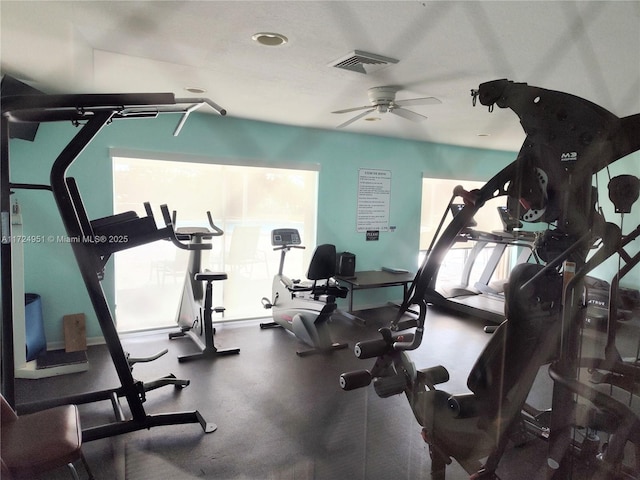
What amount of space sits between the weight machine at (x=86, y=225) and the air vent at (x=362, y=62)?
1010 mm

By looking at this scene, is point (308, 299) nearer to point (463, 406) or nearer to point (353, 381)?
point (353, 381)

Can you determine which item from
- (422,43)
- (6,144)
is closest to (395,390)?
(422,43)

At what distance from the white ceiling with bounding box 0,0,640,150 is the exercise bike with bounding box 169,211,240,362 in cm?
119

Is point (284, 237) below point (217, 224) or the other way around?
below

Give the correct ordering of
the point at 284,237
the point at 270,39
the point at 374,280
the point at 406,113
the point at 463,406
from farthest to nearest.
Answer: the point at 374,280 → the point at 284,237 → the point at 406,113 → the point at 270,39 → the point at 463,406

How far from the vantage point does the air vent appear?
2.21 m

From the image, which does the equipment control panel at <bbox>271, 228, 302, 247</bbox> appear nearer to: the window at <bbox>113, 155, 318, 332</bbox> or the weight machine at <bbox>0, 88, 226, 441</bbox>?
the window at <bbox>113, 155, 318, 332</bbox>

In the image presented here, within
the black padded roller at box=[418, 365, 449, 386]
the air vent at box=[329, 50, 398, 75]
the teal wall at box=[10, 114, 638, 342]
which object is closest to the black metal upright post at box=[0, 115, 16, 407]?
the teal wall at box=[10, 114, 638, 342]

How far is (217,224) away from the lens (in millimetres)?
4301

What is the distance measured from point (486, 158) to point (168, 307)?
5129mm

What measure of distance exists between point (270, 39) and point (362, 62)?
574mm

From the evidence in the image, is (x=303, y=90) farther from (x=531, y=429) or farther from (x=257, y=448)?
(x=531, y=429)

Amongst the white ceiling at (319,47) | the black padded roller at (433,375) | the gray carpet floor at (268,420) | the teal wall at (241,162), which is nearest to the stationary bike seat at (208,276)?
the gray carpet floor at (268,420)

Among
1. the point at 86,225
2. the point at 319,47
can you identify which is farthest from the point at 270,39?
the point at 86,225
